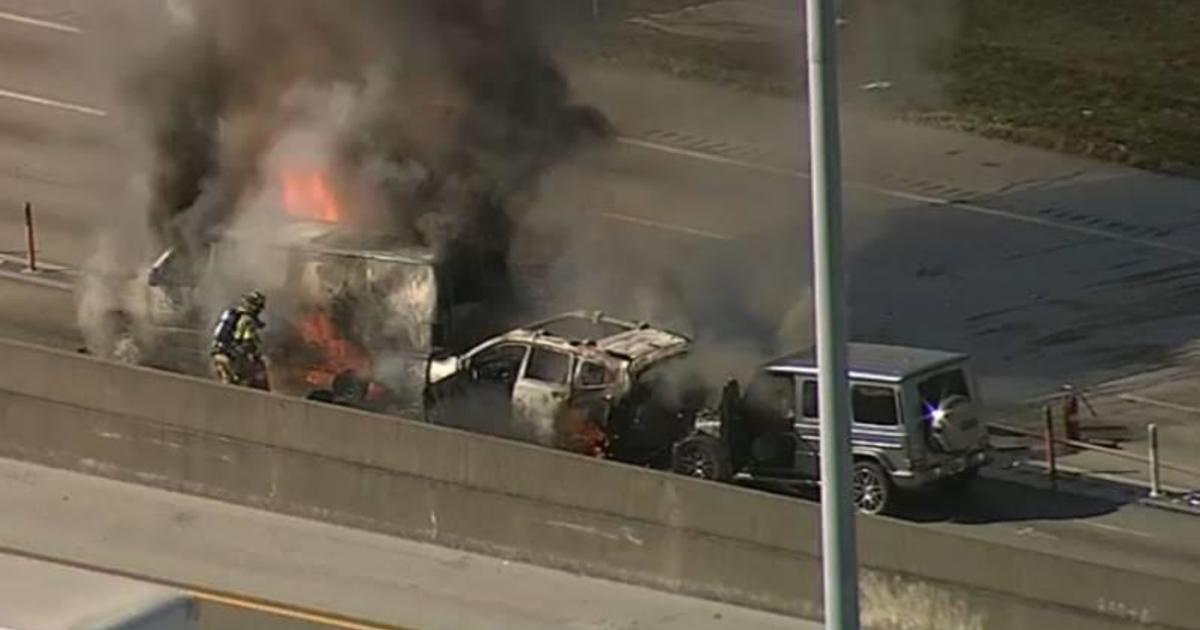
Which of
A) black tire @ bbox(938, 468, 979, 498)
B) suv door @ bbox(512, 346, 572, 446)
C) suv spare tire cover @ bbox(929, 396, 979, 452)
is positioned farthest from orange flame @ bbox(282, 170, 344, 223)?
black tire @ bbox(938, 468, 979, 498)

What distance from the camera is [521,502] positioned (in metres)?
20.4

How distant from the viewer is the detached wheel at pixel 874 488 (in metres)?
21.5

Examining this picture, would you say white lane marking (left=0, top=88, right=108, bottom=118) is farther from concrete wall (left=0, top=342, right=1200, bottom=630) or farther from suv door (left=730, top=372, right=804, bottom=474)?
suv door (left=730, top=372, right=804, bottom=474)

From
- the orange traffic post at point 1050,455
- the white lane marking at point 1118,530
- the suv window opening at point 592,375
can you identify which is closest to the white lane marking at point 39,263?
the suv window opening at point 592,375

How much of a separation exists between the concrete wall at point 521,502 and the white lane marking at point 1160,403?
7013 mm

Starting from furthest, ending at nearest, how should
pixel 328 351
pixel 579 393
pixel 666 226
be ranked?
pixel 666 226 → pixel 328 351 → pixel 579 393

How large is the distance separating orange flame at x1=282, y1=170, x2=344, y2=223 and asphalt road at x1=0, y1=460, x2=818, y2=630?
408 cm

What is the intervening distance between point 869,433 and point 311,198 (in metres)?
6.94

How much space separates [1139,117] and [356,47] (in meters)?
14.3

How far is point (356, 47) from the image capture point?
2597cm

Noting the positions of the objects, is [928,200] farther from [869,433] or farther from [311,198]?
[869,433]

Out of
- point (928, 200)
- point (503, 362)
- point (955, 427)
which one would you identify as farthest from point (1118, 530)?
point (928, 200)

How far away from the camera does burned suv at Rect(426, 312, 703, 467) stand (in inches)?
870

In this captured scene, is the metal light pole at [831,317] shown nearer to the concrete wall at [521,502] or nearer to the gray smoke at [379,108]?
the concrete wall at [521,502]
